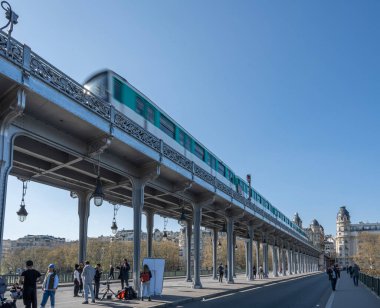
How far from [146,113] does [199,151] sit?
8.86 m

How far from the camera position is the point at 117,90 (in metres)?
19.1

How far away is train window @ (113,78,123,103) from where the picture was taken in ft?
62.2

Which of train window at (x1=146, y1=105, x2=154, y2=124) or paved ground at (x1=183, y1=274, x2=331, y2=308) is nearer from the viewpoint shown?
paved ground at (x1=183, y1=274, x2=331, y2=308)

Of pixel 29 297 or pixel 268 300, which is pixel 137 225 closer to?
pixel 268 300

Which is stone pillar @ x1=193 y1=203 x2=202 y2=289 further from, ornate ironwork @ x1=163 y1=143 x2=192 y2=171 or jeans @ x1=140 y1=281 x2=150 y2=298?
jeans @ x1=140 y1=281 x2=150 y2=298

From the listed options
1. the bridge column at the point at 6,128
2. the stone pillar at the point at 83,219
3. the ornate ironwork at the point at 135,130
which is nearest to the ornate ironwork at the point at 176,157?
the ornate ironwork at the point at 135,130

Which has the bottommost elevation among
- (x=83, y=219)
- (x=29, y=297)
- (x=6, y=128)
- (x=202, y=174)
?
(x=29, y=297)

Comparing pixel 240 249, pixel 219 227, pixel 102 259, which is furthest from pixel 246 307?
pixel 240 249

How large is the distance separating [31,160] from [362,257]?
122140mm

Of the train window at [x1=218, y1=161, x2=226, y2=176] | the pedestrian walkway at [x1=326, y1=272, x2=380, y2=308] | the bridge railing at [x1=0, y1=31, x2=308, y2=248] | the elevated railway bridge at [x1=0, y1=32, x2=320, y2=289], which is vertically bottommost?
the pedestrian walkway at [x1=326, y1=272, x2=380, y2=308]

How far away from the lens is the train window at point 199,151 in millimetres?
28975

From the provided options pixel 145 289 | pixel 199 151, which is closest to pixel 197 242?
pixel 199 151

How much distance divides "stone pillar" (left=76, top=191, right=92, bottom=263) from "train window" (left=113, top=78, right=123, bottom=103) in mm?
7098

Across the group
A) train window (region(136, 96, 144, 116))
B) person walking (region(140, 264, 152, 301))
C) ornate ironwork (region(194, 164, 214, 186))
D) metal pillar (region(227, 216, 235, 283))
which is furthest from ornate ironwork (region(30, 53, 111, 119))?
metal pillar (region(227, 216, 235, 283))
